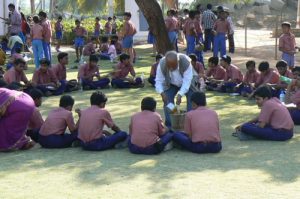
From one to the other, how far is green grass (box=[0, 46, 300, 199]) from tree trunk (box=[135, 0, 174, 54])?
6498mm

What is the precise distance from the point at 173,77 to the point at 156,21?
20.3 ft

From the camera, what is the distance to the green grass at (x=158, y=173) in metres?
5.70

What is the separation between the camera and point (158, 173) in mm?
6422

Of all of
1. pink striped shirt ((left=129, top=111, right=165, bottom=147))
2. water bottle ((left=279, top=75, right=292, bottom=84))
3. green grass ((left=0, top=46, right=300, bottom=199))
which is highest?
water bottle ((left=279, top=75, right=292, bottom=84))

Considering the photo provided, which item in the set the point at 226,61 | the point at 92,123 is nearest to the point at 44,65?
the point at 226,61

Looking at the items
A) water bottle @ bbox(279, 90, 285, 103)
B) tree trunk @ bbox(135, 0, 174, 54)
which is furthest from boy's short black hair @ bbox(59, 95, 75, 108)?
tree trunk @ bbox(135, 0, 174, 54)

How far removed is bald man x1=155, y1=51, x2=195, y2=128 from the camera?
26.7 ft

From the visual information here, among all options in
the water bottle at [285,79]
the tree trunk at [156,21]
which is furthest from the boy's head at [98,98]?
the tree trunk at [156,21]

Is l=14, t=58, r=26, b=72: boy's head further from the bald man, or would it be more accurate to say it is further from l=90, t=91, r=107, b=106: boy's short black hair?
l=90, t=91, r=107, b=106: boy's short black hair

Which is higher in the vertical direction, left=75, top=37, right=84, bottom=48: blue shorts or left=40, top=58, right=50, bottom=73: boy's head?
left=75, top=37, right=84, bottom=48: blue shorts

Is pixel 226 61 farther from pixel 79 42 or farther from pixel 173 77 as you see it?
pixel 79 42

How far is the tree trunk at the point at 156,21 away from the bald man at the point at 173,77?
5.90 meters

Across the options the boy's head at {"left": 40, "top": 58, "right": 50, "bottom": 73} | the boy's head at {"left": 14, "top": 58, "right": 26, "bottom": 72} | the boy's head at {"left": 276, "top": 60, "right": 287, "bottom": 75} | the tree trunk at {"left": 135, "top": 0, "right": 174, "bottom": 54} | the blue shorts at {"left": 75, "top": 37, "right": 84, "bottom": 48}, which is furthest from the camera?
the blue shorts at {"left": 75, "top": 37, "right": 84, "bottom": 48}

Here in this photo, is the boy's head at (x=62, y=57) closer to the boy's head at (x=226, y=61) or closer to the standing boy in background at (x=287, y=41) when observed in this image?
the boy's head at (x=226, y=61)
